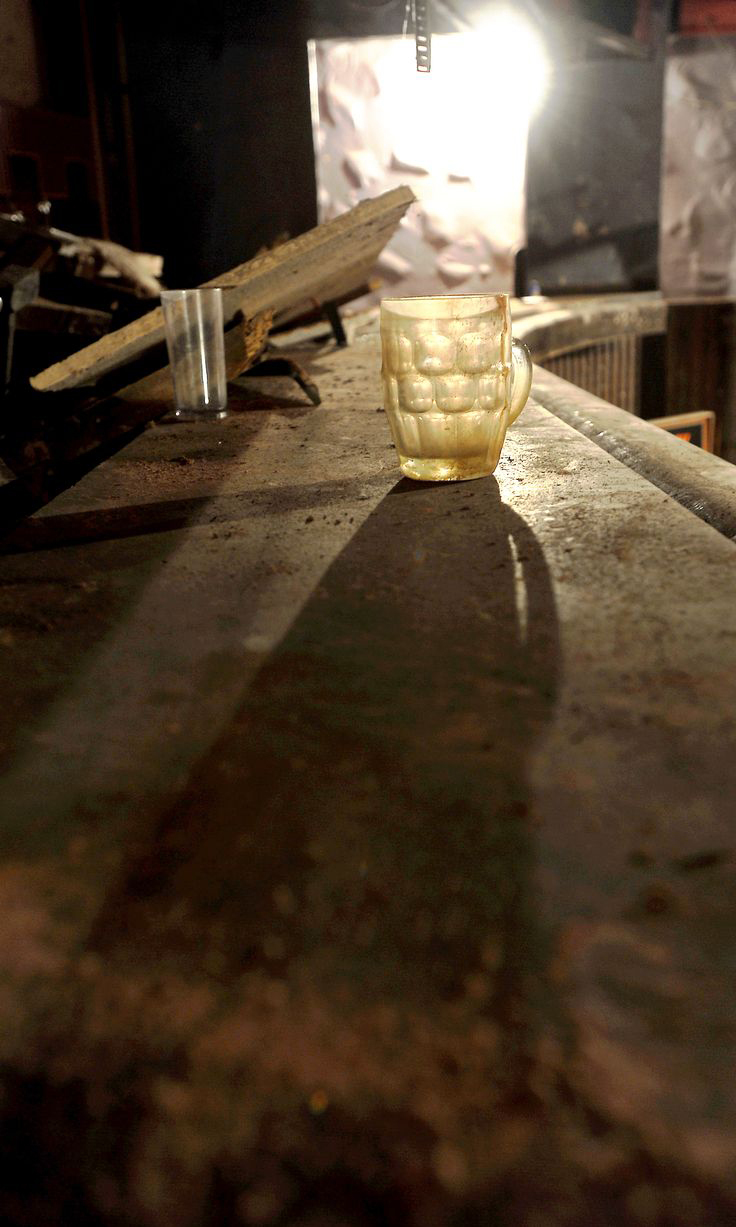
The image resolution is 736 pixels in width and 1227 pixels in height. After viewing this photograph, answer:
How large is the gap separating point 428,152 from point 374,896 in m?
4.50

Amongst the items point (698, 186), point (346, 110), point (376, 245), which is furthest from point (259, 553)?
point (698, 186)

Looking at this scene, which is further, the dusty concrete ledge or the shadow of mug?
the dusty concrete ledge

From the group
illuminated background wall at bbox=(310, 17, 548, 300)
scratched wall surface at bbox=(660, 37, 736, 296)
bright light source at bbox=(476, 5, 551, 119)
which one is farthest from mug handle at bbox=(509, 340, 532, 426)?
scratched wall surface at bbox=(660, 37, 736, 296)

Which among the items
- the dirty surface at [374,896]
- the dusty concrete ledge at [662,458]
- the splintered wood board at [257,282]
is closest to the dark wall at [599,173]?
the splintered wood board at [257,282]

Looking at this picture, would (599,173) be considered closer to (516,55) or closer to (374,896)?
(516,55)

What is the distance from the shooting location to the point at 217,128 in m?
4.20

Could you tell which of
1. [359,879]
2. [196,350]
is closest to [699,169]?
[196,350]

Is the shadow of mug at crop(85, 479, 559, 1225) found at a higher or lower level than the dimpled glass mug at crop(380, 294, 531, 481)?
lower

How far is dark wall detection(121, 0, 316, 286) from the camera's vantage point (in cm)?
409

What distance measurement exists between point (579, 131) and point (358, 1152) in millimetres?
4864

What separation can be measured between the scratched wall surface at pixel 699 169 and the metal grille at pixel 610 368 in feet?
2.31

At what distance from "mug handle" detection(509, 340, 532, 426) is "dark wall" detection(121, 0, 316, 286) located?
3.58 metres

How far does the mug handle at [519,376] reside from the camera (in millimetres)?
1099

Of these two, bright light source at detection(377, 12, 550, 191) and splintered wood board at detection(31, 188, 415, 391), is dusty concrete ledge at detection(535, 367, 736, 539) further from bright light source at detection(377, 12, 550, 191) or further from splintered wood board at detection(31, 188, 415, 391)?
bright light source at detection(377, 12, 550, 191)
